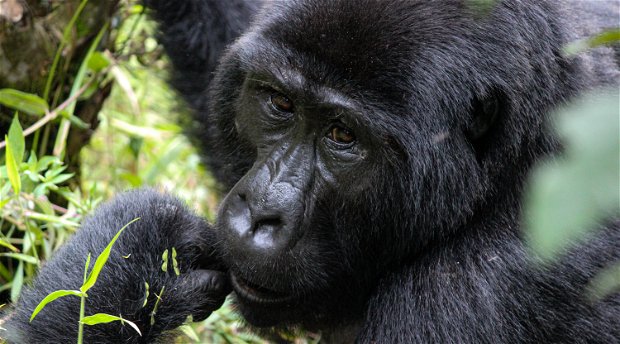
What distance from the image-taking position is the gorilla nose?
2.77m

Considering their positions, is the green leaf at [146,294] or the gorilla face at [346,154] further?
the green leaf at [146,294]

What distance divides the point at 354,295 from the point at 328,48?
3.73 feet

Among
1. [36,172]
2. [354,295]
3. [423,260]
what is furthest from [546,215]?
[36,172]

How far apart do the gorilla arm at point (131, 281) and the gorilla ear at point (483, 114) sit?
4.36ft

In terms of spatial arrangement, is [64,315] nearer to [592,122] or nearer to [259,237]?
[259,237]

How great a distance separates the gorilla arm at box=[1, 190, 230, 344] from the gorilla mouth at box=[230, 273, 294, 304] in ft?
0.92

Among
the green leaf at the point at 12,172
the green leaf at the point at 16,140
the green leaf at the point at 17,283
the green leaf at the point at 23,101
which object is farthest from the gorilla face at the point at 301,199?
the green leaf at the point at 23,101

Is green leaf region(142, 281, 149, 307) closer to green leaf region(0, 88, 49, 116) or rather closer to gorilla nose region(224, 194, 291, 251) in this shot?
gorilla nose region(224, 194, 291, 251)

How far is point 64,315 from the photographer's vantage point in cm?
306

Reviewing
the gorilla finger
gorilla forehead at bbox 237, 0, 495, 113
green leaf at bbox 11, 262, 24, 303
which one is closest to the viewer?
gorilla forehead at bbox 237, 0, 495, 113

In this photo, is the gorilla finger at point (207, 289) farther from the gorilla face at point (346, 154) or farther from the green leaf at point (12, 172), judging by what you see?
the green leaf at point (12, 172)

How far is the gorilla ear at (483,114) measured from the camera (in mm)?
2820

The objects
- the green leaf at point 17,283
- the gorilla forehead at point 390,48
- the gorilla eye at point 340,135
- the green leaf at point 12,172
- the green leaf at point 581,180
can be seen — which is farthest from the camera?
the green leaf at point 17,283

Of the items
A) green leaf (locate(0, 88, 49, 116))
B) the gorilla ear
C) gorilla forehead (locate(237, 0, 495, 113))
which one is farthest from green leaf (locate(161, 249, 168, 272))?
the gorilla ear
